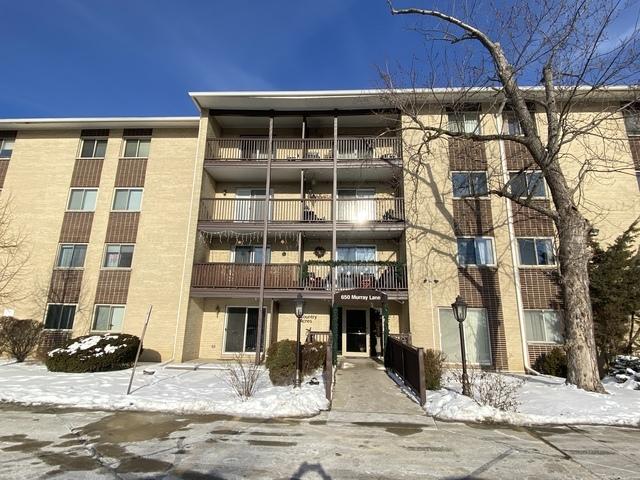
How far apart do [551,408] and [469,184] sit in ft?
33.0

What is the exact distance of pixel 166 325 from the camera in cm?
1519

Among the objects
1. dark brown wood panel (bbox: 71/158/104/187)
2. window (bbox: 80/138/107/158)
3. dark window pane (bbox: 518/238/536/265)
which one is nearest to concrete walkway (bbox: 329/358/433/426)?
dark window pane (bbox: 518/238/536/265)

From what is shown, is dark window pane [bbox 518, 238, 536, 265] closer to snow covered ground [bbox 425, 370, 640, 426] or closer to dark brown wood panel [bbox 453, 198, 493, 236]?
dark brown wood panel [bbox 453, 198, 493, 236]

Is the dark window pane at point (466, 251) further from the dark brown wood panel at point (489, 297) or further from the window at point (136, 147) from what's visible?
the window at point (136, 147)

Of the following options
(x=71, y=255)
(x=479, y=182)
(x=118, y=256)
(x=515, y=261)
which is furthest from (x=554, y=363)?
(x=71, y=255)

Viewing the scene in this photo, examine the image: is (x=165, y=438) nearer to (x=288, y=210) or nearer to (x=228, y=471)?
(x=228, y=471)

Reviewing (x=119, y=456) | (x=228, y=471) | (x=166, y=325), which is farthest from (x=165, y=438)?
(x=166, y=325)

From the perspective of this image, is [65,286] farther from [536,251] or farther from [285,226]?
[536,251]

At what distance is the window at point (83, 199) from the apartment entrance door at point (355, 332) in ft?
44.8

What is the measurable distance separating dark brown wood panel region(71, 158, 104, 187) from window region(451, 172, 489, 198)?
57.6 ft

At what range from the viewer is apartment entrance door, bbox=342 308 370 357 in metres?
15.6

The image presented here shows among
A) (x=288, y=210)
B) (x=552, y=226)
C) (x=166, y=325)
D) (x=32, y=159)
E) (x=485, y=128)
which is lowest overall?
(x=166, y=325)

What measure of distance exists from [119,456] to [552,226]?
53.7 feet

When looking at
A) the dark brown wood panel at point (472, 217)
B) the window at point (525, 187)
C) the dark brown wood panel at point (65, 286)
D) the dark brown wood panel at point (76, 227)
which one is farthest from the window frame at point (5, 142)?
the window at point (525, 187)
